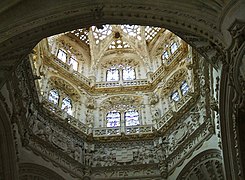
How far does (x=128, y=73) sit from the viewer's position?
24938mm

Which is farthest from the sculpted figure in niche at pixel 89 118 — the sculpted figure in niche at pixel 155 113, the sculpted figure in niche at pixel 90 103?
the sculpted figure in niche at pixel 155 113

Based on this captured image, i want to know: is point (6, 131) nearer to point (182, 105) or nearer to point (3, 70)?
point (3, 70)

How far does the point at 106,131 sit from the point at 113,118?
1.55m

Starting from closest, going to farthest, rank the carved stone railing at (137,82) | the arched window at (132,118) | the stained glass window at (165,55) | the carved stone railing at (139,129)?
the carved stone railing at (139,129)
the arched window at (132,118)
the carved stone railing at (137,82)
the stained glass window at (165,55)

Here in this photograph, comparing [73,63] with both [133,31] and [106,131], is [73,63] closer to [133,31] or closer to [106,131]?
[133,31]

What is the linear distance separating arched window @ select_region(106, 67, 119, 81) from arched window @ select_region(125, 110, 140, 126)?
9.98ft

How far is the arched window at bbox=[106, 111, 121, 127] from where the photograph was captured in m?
21.5

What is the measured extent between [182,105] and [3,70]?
9.50 m

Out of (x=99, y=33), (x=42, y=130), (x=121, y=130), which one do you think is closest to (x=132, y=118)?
(x=121, y=130)

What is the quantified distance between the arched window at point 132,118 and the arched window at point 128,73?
3.01 metres

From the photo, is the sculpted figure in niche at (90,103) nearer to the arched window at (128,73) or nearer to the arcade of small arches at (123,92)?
the arcade of small arches at (123,92)

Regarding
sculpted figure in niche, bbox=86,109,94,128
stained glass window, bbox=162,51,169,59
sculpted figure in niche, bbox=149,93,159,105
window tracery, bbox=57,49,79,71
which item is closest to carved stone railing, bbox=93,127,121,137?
sculpted figure in niche, bbox=86,109,94,128

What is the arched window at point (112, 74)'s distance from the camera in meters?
24.6

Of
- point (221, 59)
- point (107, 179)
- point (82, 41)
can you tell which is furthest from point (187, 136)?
point (82, 41)
